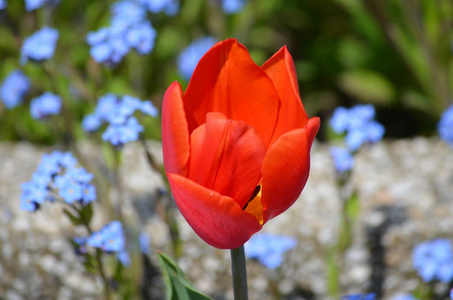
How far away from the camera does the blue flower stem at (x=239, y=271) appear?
0.79m

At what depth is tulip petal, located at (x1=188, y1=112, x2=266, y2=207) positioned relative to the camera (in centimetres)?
74

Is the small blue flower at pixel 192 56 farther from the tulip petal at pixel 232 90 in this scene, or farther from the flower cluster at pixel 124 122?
the tulip petal at pixel 232 90

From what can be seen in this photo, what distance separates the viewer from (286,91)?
2.73ft

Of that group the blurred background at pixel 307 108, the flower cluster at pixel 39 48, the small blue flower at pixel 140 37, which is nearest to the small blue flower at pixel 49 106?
the blurred background at pixel 307 108

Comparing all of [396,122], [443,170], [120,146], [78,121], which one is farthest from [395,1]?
[120,146]

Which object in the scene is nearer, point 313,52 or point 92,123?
point 92,123

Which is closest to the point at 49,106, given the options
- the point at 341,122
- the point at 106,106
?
the point at 106,106

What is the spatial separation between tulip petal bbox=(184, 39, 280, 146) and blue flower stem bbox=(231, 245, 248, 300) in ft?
0.52

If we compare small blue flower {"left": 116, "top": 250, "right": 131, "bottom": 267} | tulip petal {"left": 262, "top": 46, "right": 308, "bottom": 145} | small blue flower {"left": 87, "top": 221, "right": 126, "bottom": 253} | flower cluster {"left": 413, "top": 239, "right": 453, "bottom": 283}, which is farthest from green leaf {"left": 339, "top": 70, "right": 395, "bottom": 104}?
tulip petal {"left": 262, "top": 46, "right": 308, "bottom": 145}

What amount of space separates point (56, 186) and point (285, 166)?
0.66 metres

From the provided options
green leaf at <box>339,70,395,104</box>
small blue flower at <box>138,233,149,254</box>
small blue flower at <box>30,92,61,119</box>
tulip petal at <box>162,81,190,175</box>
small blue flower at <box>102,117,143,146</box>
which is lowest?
tulip petal at <box>162,81,190,175</box>

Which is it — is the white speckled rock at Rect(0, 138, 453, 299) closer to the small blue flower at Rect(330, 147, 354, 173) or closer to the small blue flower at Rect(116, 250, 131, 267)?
the small blue flower at Rect(116, 250, 131, 267)

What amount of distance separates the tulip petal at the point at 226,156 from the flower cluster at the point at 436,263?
0.91m

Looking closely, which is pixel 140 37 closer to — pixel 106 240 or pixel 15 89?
pixel 106 240
